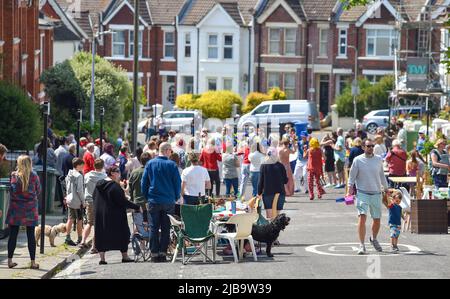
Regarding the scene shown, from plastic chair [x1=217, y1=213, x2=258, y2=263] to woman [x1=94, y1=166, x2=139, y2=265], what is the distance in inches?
61.3

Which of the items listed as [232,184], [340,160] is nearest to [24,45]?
[340,160]

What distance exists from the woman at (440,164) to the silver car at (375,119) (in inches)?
1586

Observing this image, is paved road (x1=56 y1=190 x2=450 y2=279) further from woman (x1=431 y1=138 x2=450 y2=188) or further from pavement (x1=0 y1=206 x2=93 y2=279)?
woman (x1=431 y1=138 x2=450 y2=188)

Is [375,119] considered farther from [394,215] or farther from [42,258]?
[42,258]

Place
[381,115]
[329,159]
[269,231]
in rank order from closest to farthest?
[269,231] < [329,159] < [381,115]

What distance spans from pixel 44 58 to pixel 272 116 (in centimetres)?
1404

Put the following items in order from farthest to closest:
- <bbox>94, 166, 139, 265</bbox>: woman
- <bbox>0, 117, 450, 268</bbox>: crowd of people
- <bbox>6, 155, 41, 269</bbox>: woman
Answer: <bbox>94, 166, 139, 265</bbox>: woman
<bbox>0, 117, 450, 268</bbox>: crowd of people
<bbox>6, 155, 41, 269</bbox>: woman

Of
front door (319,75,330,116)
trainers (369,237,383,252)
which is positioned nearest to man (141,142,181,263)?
trainers (369,237,383,252)

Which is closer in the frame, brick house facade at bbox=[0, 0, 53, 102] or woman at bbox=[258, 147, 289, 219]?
woman at bbox=[258, 147, 289, 219]

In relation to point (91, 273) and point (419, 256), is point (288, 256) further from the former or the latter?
point (91, 273)

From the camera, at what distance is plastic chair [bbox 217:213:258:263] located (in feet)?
67.8

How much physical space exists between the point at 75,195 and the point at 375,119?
49835mm

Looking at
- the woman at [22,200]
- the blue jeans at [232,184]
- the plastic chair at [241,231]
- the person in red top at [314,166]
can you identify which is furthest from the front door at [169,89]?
the woman at [22,200]

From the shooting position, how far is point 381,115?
72375 millimetres
